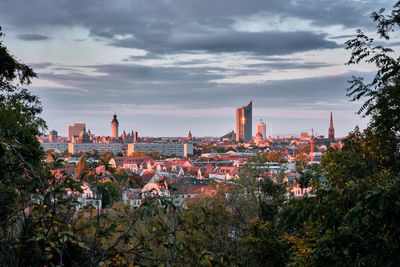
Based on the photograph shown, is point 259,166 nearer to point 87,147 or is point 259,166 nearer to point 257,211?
point 257,211

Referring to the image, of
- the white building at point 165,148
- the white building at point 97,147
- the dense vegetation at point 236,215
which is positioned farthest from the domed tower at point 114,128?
the dense vegetation at point 236,215

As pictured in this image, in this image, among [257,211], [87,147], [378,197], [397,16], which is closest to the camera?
[378,197]

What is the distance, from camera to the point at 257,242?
8656 mm

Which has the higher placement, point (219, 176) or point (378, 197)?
point (378, 197)

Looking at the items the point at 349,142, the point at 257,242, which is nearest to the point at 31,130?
the point at 257,242

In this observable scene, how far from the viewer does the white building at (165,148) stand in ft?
523

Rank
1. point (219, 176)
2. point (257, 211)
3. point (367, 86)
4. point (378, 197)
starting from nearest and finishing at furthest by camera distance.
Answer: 1. point (378, 197)
2. point (367, 86)
3. point (257, 211)
4. point (219, 176)

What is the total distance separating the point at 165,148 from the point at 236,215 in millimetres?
157268

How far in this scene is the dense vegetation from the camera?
9.89 feet

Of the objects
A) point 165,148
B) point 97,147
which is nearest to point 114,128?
point 97,147

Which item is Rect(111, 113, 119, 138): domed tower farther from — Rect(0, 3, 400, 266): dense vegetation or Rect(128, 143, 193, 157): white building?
Rect(0, 3, 400, 266): dense vegetation

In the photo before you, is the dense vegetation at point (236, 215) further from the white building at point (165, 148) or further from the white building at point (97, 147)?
the white building at point (97, 147)

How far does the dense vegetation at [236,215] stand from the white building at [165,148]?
472 feet

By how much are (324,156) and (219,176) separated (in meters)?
64.1
